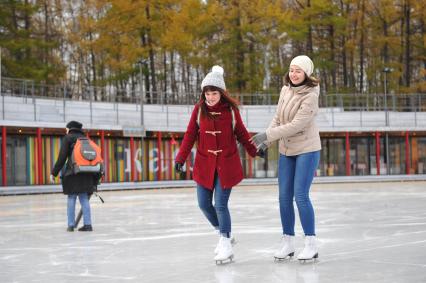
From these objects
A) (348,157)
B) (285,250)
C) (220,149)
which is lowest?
(348,157)

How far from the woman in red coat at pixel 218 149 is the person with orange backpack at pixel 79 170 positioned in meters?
4.06

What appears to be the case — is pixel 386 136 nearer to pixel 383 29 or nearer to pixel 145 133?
pixel 383 29

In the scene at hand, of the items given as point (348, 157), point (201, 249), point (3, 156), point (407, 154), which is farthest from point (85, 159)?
point (407, 154)

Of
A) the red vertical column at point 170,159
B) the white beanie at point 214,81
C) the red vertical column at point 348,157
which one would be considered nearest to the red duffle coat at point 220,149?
the white beanie at point 214,81

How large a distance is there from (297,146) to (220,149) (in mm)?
721

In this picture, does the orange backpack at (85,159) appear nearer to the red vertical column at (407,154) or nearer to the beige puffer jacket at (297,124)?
the beige puffer jacket at (297,124)

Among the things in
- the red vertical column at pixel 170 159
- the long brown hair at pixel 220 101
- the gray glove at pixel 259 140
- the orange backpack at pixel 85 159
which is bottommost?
the red vertical column at pixel 170 159

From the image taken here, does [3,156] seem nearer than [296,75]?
No

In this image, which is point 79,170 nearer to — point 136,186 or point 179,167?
point 179,167

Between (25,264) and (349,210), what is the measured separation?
26.4ft

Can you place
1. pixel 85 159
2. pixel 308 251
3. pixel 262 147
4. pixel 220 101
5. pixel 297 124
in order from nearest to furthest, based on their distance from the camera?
pixel 308 251
pixel 297 124
pixel 262 147
pixel 220 101
pixel 85 159

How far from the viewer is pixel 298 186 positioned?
6.97m

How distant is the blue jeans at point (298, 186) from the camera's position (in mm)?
6988

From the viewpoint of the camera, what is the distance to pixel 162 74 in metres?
48.4
